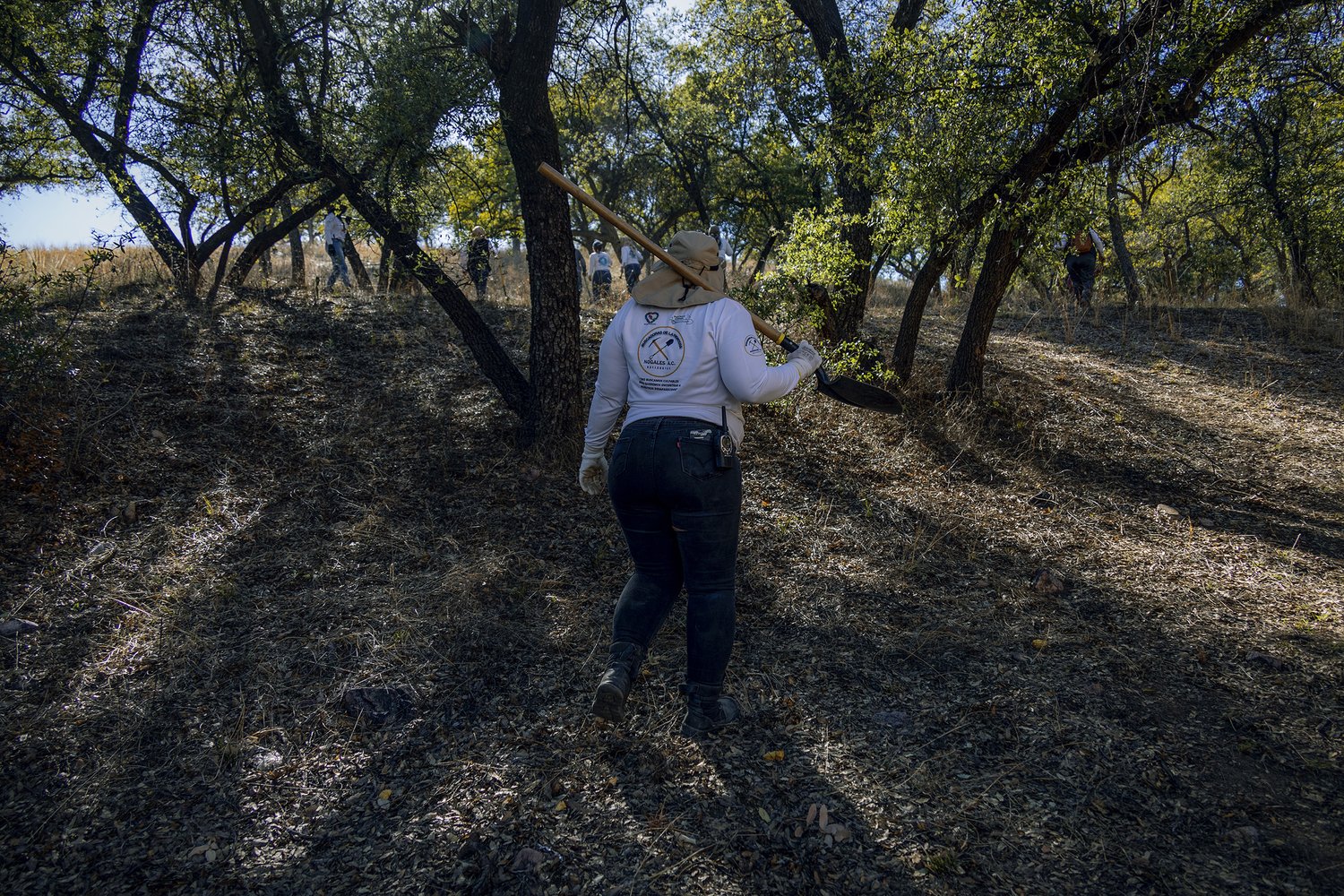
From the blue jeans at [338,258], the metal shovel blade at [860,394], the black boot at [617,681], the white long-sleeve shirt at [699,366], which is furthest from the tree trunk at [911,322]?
the blue jeans at [338,258]

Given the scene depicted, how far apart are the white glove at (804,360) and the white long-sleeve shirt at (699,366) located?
0.09 meters

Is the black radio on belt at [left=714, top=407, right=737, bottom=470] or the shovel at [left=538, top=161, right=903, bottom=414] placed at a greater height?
the shovel at [left=538, top=161, right=903, bottom=414]

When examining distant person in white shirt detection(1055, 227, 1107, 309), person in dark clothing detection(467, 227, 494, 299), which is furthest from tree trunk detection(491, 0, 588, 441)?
distant person in white shirt detection(1055, 227, 1107, 309)

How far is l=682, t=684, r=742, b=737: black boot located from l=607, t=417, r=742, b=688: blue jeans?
0.12 ft

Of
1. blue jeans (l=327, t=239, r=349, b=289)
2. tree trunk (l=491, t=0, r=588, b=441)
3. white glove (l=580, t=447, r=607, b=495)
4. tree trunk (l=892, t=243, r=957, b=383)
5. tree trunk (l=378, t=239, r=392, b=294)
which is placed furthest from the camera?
blue jeans (l=327, t=239, r=349, b=289)

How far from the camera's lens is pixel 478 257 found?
9.00 metres

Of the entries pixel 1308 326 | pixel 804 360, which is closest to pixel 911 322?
pixel 804 360

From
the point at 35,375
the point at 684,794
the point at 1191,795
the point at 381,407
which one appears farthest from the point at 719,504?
the point at 35,375

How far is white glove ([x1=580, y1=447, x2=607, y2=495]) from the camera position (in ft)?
11.0

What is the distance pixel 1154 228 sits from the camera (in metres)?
15.2

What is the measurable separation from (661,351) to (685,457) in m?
0.42

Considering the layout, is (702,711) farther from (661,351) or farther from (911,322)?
(911,322)

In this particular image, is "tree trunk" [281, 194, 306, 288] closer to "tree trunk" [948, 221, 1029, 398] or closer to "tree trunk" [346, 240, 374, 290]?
"tree trunk" [346, 240, 374, 290]

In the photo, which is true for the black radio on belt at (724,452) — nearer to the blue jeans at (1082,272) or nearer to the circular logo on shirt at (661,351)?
the circular logo on shirt at (661,351)
